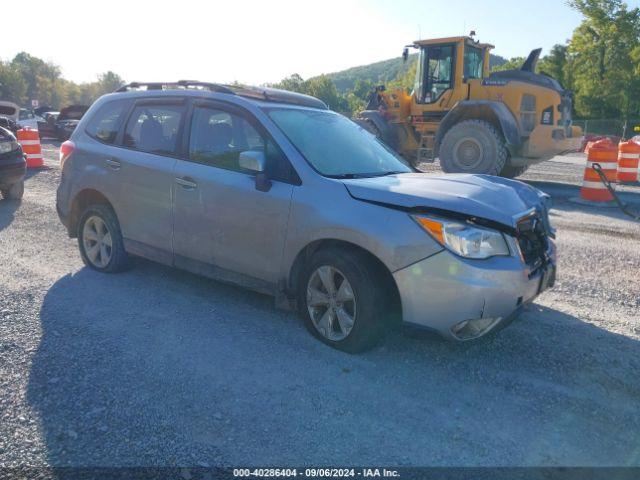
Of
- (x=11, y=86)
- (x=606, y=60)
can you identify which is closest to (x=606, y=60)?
(x=606, y=60)

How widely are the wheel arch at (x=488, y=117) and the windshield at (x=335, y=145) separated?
7.48m

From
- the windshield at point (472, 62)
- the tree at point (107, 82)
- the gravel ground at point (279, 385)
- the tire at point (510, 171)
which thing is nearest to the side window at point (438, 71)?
the windshield at point (472, 62)

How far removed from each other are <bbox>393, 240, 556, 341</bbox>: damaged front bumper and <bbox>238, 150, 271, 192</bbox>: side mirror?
4.10 feet

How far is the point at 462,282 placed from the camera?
3320 millimetres

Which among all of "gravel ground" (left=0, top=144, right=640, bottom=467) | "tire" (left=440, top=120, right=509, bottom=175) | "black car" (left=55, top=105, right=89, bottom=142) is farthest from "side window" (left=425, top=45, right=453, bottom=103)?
"black car" (left=55, top=105, right=89, bottom=142)

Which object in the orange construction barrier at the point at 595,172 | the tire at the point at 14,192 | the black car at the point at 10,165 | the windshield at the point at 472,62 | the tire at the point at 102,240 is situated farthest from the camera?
the windshield at the point at 472,62

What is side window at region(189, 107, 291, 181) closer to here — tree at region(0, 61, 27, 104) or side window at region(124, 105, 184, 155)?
side window at region(124, 105, 184, 155)

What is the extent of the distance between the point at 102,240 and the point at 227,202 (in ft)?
6.33

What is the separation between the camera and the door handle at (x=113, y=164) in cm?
518

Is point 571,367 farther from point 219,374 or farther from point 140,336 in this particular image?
point 140,336

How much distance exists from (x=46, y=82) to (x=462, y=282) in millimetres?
120870

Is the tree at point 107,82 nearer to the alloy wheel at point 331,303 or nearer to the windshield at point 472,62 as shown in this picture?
the windshield at point 472,62

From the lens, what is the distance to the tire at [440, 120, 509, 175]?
11.9m

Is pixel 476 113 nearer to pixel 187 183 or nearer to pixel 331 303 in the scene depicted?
pixel 187 183
